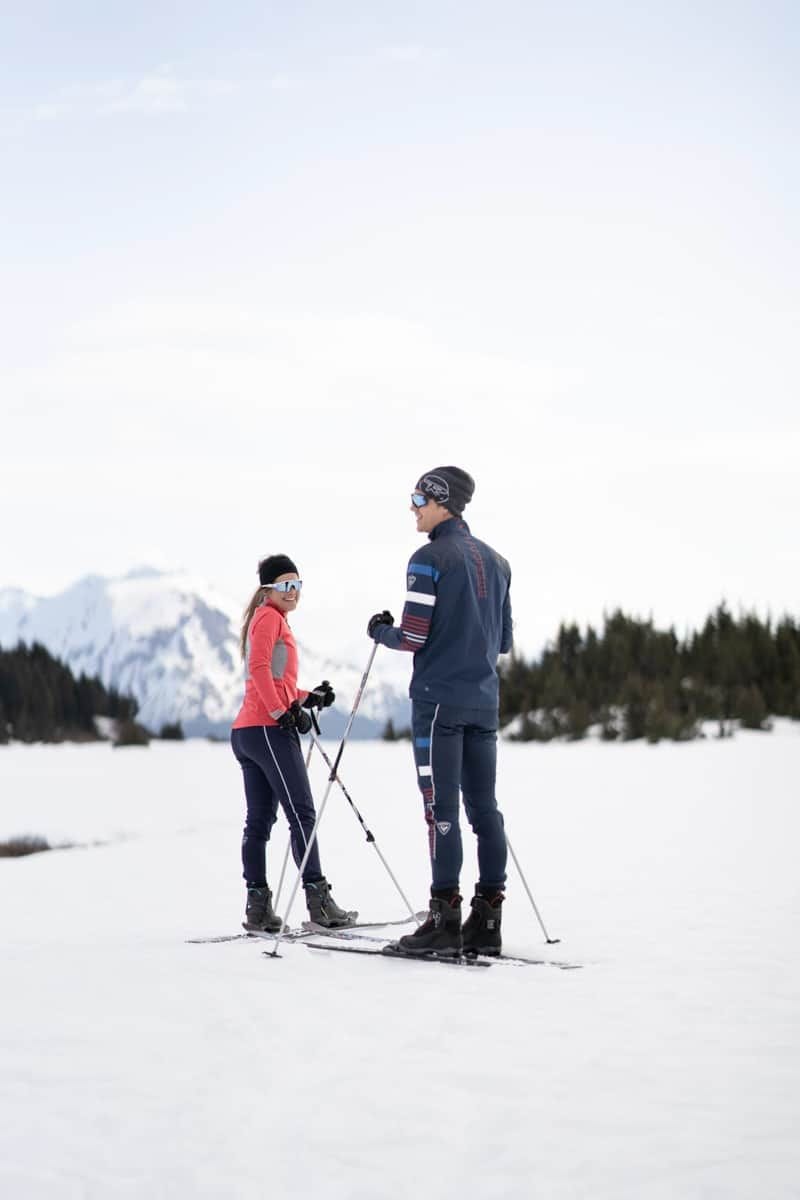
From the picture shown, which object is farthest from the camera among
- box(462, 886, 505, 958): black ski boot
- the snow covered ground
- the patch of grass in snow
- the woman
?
the patch of grass in snow

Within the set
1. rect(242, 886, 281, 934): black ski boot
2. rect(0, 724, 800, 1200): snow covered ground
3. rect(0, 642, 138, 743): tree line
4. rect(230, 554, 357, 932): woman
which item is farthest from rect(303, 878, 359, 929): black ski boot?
rect(0, 642, 138, 743): tree line

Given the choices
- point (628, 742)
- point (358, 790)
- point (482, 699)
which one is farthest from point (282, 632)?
point (628, 742)

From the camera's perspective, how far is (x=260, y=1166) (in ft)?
11.5

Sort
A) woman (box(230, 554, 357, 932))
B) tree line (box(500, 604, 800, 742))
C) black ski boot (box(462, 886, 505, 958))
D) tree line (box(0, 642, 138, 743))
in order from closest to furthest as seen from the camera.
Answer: black ski boot (box(462, 886, 505, 958)), woman (box(230, 554, 357, 932)), tree line (box(500, 604, 800, 742)), tree line (box(0, 642, 138, 743))

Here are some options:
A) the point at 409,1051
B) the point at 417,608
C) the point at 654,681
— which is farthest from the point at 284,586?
the point at 654,681

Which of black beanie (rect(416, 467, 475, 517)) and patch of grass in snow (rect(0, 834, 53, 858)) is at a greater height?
black beanie (rect(416, 467, 475, 517))

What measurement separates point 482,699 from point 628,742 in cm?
1962

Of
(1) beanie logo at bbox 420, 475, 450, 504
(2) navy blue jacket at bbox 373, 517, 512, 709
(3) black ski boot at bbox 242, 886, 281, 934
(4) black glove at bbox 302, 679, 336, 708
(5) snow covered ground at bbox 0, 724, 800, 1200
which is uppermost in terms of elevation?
(1) beanie logo at bbox 420, 475, 450, 504

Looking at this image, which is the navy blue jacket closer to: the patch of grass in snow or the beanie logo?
the beanie logo

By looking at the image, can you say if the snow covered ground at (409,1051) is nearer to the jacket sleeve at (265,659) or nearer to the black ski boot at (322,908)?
the black ski boot at (322,908)

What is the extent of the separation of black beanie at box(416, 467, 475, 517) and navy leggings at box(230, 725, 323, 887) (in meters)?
1.58

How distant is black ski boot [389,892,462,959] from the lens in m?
6.29

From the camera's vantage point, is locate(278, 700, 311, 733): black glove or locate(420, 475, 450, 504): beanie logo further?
locate(278, 700, 311, 733): black glove

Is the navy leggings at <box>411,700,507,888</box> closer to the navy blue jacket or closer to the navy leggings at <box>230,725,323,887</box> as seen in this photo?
the navy blue jacket
